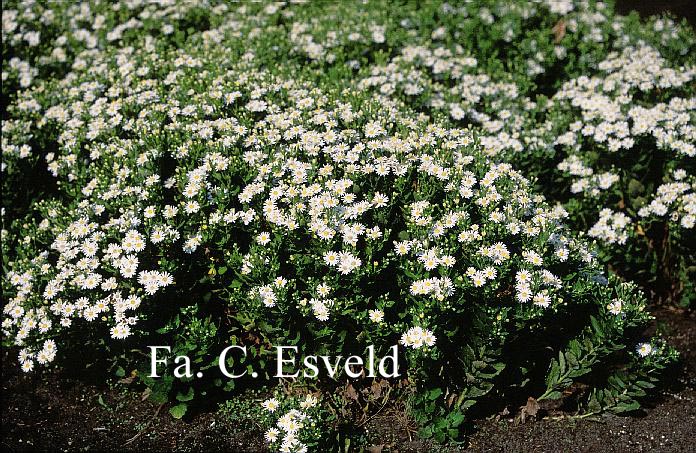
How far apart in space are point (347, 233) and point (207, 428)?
149 cm

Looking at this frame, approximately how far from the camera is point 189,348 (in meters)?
3.89

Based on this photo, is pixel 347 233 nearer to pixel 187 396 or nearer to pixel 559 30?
pixel 187 396

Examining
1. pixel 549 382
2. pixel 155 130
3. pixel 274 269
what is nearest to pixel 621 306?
pixel 549 382

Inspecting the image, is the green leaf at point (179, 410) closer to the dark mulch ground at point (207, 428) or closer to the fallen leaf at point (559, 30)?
the dark mulch ground at point (207, 428)

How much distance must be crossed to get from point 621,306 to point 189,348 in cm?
241

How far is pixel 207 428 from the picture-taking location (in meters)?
4.08

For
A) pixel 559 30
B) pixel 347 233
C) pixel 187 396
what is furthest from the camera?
pixel 559 30

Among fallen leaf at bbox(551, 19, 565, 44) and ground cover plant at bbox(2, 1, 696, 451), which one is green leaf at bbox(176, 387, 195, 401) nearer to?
ground cover plant at bbox(2, 1, 696, 451)

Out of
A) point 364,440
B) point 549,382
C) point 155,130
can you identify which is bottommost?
point 364,440

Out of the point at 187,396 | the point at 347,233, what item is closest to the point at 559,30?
the point at 347,233

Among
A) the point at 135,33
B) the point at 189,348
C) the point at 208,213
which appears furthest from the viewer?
the point at 135,33

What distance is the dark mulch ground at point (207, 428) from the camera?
3818 millimetres

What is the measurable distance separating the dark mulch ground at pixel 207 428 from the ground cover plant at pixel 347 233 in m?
0.12

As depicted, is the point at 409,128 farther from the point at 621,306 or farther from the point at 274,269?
the point at 621,306
